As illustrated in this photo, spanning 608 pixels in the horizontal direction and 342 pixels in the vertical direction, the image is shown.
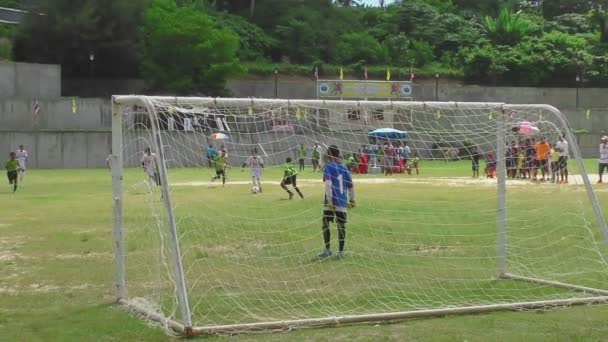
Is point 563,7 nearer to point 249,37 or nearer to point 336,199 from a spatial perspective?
point 249,37

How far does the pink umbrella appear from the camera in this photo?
1138cm

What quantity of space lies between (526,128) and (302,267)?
4124 mm

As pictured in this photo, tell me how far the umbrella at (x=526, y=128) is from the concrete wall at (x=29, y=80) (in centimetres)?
4259

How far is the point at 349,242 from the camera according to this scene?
1272 cm

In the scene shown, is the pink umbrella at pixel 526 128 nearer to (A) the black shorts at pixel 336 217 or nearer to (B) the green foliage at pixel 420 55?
(A) the black shorts at pixel 336 217

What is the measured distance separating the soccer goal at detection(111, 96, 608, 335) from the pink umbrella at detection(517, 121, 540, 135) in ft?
0.24

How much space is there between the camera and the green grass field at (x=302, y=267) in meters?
7.72

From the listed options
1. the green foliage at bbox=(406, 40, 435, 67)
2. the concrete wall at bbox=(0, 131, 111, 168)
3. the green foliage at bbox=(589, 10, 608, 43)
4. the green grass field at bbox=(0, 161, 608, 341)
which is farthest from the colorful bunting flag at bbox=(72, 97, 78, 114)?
the green foliage at bbox=(589, 10, 608, 43)

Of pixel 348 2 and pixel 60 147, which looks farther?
pixel 348 2

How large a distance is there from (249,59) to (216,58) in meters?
12.2

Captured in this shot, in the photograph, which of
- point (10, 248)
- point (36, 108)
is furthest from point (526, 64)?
point (10, 248)

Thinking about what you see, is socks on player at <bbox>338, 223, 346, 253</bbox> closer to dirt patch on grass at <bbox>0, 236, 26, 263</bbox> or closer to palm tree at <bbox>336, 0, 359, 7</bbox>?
dirt patch on grass at <bbox>0, 236, 26, 263</bbox>

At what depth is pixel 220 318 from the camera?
800 cm

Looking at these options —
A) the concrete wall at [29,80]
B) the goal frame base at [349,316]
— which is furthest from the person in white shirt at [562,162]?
the concrete wall at [29,80]
